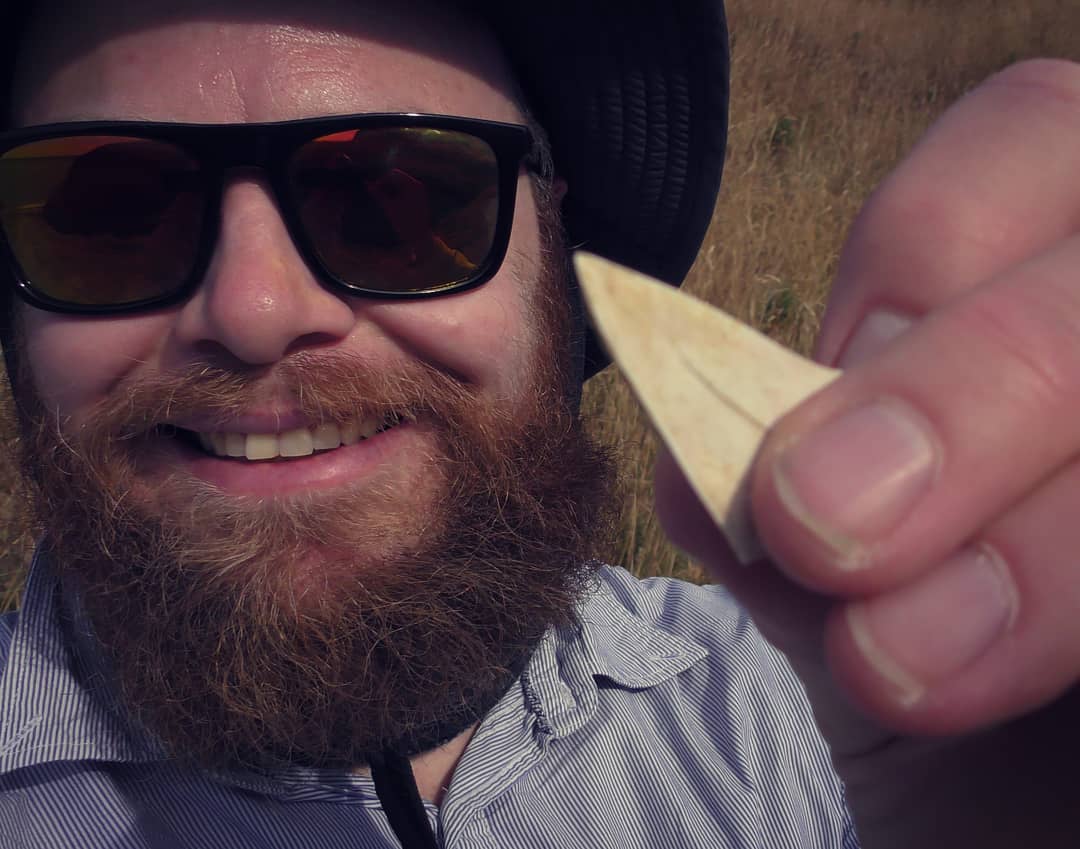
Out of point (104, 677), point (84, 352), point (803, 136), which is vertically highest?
point (84, 352)

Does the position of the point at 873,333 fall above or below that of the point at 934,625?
above

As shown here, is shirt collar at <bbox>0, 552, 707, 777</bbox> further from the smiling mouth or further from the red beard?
the smiling mouth

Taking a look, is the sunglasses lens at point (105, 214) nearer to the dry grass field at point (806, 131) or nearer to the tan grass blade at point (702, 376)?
the tan grass blade at point (702, 376)

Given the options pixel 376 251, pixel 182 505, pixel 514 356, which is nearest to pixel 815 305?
pixel 514 356

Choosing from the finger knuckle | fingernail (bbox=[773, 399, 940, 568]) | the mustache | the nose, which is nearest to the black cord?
the mustache

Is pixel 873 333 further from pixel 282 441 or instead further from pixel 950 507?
pixel 282 441

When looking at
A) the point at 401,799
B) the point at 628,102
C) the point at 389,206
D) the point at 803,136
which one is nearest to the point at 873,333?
the point at 389,206

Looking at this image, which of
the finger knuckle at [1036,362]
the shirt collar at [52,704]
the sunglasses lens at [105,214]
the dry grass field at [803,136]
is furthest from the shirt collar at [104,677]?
the finger knuckle at [1036,362]

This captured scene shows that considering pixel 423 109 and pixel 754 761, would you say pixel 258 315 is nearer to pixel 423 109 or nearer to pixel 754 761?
pixel 423 109
